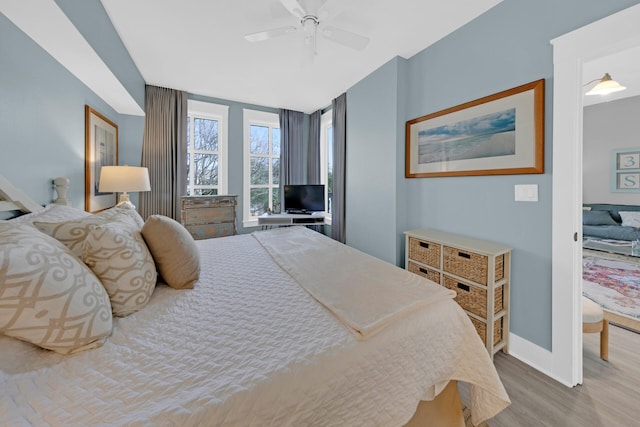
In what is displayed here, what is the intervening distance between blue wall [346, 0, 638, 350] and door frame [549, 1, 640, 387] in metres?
0.06

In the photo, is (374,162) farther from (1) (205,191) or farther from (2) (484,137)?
(1) (205,191)

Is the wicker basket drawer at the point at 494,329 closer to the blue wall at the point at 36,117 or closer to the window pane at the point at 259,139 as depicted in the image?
the blue wall at the point at 36,117

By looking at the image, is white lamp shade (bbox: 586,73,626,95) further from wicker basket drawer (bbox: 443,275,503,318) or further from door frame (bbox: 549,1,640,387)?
wicker basket drawer (bbox: 443,275,503,318)

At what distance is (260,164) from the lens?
4602mm

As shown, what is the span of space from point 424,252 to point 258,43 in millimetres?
2564

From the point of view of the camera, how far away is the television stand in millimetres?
3975

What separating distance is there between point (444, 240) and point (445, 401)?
4.06 feet

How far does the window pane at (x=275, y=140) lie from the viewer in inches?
183

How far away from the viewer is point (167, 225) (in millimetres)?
1307

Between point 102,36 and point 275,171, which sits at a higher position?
point 102,36

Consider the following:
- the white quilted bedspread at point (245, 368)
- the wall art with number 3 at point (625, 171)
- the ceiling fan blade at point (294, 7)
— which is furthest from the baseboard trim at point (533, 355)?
the wall art with number 3 at point (625, 171)

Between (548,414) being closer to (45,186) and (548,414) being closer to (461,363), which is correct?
(461,363)

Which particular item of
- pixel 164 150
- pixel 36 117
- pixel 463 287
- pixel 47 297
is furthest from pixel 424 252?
pixel 164 150

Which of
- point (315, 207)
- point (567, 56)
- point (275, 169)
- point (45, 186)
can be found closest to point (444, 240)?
point (567, 56)
